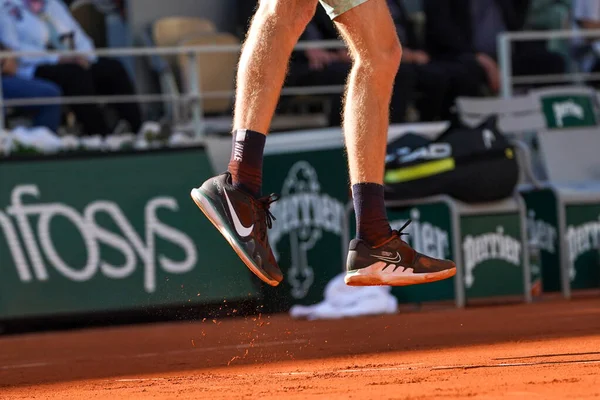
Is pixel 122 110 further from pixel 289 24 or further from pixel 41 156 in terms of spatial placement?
pixel 289 24

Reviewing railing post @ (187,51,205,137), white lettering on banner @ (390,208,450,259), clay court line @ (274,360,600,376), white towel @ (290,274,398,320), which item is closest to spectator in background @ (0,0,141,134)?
railing post @ (187,51,205,137)

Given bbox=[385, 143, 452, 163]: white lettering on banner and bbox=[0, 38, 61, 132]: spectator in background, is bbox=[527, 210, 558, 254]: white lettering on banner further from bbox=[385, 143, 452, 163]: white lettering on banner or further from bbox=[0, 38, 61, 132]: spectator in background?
bbox=[0, 38, 61, 132]: spectator in background

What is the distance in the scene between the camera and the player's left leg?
13.3 feet

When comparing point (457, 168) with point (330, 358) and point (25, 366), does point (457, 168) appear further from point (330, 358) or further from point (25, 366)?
point (25, 366)

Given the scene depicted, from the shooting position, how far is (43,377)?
494 cm

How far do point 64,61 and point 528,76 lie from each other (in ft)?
13.7

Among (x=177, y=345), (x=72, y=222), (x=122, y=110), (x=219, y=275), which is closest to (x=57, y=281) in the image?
(x=72, y=222)

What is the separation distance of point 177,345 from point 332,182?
85.3 inches

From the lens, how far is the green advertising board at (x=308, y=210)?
25.8ft

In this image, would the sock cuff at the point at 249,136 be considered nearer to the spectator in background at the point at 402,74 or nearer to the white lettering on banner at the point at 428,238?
the white lettering on banner at the point at 428,238

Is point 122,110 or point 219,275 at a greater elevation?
point 122,110

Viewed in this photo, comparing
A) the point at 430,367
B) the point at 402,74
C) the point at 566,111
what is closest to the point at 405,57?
the point at 402,74

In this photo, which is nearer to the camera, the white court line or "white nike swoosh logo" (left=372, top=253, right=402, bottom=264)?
"white nike swoosh logo" (left=372, top=253, right=402, bottom=264)

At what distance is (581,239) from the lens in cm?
811
